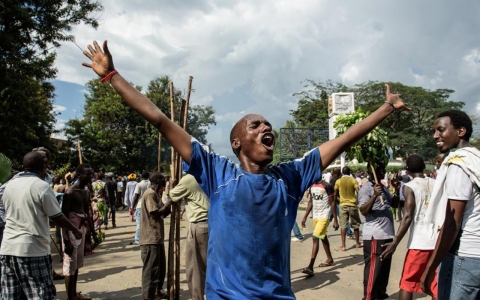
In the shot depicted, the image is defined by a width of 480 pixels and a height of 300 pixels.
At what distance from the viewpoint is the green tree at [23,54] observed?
46.8ft

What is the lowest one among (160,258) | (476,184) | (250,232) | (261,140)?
(160,258)

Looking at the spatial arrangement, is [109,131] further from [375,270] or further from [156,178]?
[375,270]

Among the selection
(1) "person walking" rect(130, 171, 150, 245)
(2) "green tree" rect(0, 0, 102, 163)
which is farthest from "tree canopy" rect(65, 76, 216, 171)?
(1) "person walking" rect(130, 171, 150, 245)

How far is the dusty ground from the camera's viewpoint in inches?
242

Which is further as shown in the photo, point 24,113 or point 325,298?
point 24,113

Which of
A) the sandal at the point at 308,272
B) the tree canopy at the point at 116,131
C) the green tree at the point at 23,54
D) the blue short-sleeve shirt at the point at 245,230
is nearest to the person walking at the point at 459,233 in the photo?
the blue short-sleeve shirt at the point at 245,230

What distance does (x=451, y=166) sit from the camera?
2.74 metres

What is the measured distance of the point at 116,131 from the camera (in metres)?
32.8

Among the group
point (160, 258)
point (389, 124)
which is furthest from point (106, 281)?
point (389, 124)

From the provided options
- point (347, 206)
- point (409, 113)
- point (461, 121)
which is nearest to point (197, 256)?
point (461, 121)

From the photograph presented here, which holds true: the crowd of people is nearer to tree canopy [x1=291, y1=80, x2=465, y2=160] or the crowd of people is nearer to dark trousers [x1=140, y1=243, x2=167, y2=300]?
dark trousers [x1=140, y1=243, x2=167, y2=300]

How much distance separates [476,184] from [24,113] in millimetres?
16975

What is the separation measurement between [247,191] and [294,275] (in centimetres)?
557

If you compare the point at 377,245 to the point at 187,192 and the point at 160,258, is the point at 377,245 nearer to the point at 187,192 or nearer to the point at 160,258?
the point at 187,192
